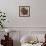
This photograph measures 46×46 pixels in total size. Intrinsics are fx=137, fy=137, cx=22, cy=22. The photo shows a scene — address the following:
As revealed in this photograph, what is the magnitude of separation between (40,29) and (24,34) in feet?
1.49

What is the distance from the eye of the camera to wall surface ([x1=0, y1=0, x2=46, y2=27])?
3.66m

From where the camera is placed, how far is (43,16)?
12.2 feet

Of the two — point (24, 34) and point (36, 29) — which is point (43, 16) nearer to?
point (36, 29)

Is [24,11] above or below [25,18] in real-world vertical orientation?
above

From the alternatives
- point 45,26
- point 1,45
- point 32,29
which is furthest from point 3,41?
point 45,26

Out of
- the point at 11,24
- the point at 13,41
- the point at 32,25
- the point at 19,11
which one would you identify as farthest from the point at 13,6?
the point at 13,41

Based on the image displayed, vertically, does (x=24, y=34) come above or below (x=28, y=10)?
below

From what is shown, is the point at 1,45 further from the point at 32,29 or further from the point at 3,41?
the point at 32,29

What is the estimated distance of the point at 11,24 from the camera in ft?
12.1

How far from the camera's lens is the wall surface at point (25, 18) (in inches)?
144

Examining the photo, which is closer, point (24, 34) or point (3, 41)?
point (3, 41)

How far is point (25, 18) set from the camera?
3697 millimetres

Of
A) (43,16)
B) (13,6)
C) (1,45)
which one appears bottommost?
(1,45)

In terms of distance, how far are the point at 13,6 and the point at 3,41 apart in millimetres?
957
